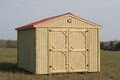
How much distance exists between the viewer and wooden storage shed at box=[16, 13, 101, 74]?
60.1 feet

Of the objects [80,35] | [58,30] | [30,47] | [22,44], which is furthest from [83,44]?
[22,44]

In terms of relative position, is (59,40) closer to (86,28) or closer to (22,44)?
(86,28)

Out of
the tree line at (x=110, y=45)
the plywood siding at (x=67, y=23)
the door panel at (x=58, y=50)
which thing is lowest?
the tree line at (x=110, y=45)

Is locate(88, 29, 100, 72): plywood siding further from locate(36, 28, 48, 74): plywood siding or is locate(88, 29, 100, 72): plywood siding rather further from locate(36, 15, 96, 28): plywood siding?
locate(36, 28, 48, 74): plywood siding

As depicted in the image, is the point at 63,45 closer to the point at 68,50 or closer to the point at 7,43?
the point at 68,50

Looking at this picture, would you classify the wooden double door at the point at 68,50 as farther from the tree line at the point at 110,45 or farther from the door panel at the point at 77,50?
the tree line at the point at 110,45

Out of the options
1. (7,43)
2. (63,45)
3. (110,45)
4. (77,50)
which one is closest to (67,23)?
(63,45)

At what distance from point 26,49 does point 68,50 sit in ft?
9.90

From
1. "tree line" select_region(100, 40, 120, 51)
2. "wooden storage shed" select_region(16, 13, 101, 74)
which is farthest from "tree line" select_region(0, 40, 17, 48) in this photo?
"wooden storage shed" select_region(16, 13, 101, 74)

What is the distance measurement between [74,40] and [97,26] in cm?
160

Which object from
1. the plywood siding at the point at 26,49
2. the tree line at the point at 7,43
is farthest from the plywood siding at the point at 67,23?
the tree line at the point at 7,43

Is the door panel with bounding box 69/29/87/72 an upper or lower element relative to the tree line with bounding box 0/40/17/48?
upper

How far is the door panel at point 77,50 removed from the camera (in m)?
18.9

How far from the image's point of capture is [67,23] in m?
18.9
